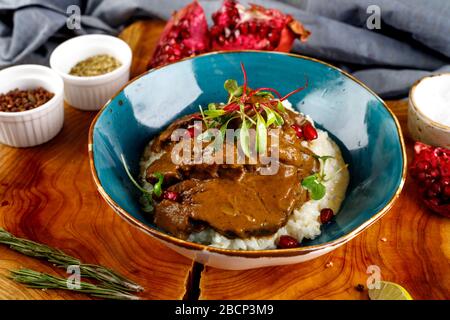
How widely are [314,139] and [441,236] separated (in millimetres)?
1151

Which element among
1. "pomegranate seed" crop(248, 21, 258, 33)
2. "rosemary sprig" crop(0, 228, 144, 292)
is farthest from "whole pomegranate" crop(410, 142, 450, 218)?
"rosemary sprig" crop(0, 228, 144, 292)

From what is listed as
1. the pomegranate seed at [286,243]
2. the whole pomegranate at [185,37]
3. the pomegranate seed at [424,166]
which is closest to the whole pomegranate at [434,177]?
the pomegranate seed at [424,166]

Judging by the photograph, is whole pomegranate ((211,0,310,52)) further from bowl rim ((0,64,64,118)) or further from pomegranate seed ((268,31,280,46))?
bowl rim ((0,64,64,118))

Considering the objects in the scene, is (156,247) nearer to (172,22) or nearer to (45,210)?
(45,210)

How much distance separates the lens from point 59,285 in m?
3.46

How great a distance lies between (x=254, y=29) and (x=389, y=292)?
9.25ft

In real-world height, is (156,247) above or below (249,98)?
below

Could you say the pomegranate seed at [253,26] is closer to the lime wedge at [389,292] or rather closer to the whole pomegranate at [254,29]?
the whole pomegranate at [254,29]

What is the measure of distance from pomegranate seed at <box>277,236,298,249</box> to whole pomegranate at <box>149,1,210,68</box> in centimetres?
232

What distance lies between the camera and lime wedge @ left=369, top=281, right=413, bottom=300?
133 inches

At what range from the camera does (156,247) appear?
3.81 metres

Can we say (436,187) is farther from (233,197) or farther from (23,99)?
(23,99)

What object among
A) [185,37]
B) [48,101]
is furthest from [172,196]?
[185,37]

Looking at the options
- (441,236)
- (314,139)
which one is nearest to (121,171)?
(314,139)
